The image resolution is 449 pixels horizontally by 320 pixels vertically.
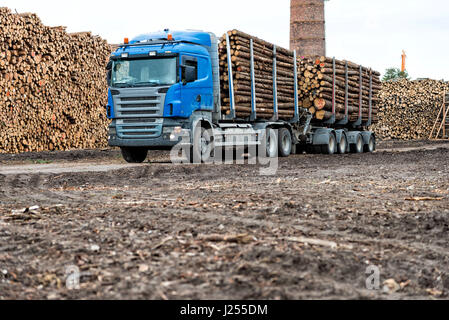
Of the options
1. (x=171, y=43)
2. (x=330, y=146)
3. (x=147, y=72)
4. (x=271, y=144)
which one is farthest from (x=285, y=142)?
(x=147, y=72)

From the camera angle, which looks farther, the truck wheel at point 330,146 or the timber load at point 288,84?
the truck wheel at point 330,146

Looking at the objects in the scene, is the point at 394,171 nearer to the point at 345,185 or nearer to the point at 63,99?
the point at 345,185

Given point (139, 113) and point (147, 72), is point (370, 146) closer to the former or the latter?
point (139, 113)

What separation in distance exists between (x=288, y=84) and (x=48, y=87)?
813 cm

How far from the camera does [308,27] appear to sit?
110ft

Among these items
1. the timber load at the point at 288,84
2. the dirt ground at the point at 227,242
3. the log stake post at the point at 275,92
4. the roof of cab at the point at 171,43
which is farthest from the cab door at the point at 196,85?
the dirt ground at the point at 227,242

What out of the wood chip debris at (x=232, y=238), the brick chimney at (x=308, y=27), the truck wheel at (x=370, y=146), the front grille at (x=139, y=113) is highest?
the brick chimney at (x=308, y=27)

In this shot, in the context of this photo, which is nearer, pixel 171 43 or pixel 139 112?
pixel 171 43

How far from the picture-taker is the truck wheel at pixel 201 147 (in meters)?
16.5

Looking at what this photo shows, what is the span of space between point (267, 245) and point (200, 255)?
60 centimetres

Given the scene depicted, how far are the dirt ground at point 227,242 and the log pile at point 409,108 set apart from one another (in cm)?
2915

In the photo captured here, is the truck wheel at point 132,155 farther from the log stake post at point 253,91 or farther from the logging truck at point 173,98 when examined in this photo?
the log stake post at point 253,91

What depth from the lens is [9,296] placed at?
4094 millimetres
